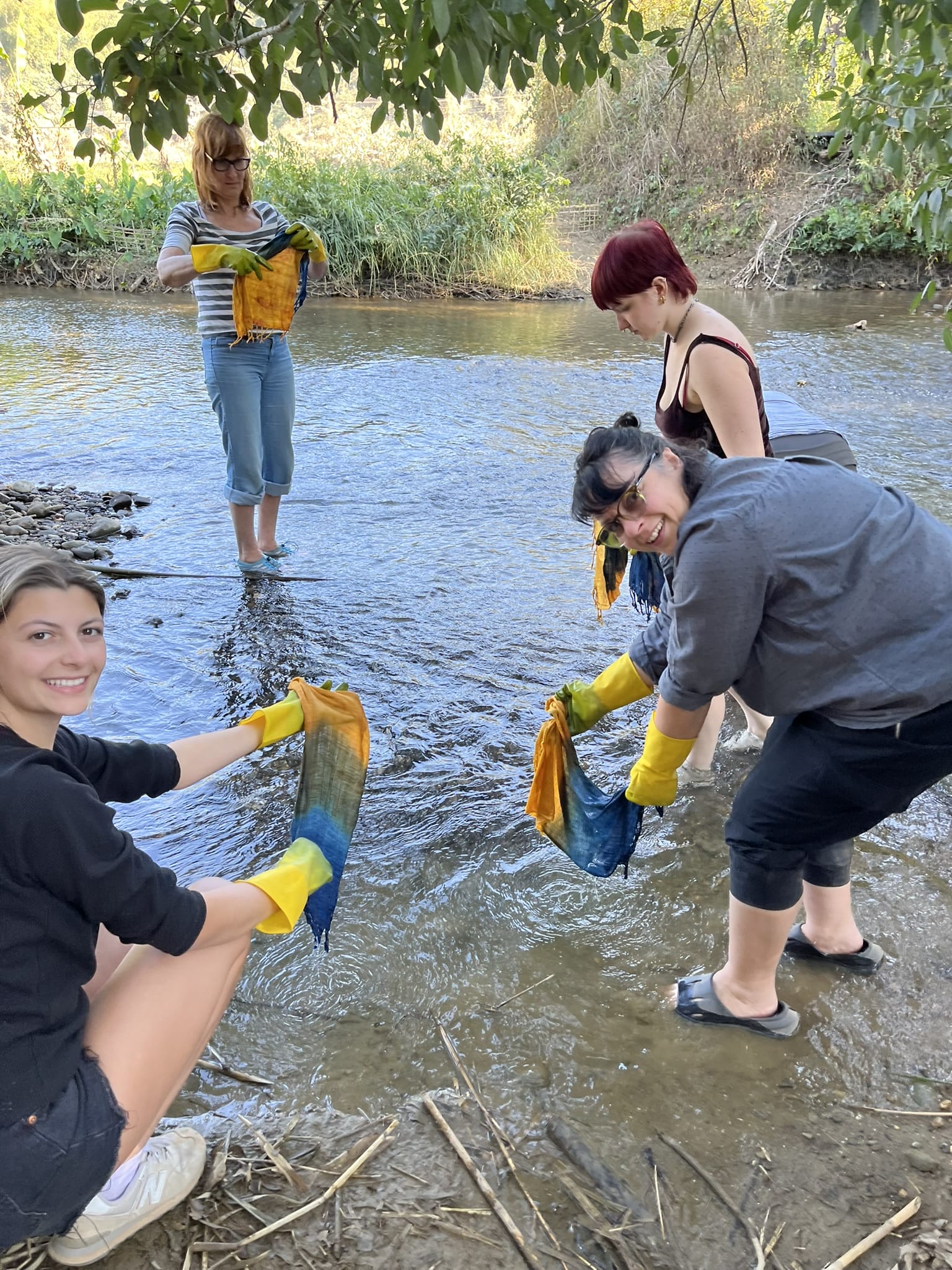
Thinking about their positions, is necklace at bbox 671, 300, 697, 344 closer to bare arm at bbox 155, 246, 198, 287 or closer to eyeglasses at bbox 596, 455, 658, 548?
eyeglasses at bbox 596, 455, 658, 548

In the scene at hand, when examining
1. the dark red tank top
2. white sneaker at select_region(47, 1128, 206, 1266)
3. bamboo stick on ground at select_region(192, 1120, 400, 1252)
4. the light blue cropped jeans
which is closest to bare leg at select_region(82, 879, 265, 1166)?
white sneaker at select_region(47, 1128, 206, 1266)

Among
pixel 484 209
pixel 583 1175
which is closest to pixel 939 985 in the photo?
pixel 583 1175

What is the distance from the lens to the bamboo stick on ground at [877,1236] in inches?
65.3

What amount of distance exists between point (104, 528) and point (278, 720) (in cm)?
356

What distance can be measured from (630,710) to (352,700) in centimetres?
157

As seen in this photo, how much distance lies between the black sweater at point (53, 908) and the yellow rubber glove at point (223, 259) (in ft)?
9.99

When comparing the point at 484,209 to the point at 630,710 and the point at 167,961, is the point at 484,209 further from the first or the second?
the point at 167,961

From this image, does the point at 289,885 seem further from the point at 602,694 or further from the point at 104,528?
the point at 104,528

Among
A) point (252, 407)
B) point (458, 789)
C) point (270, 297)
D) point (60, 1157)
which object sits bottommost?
point (458, 789)

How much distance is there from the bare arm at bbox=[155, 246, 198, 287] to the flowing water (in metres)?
1.44

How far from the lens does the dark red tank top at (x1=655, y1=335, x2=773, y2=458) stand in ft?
8.65

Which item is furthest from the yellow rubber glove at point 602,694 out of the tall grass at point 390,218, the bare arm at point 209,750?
the tall grass at point 390,218

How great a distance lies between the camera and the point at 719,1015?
7.29ft

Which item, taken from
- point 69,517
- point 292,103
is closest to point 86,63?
point 292,103
